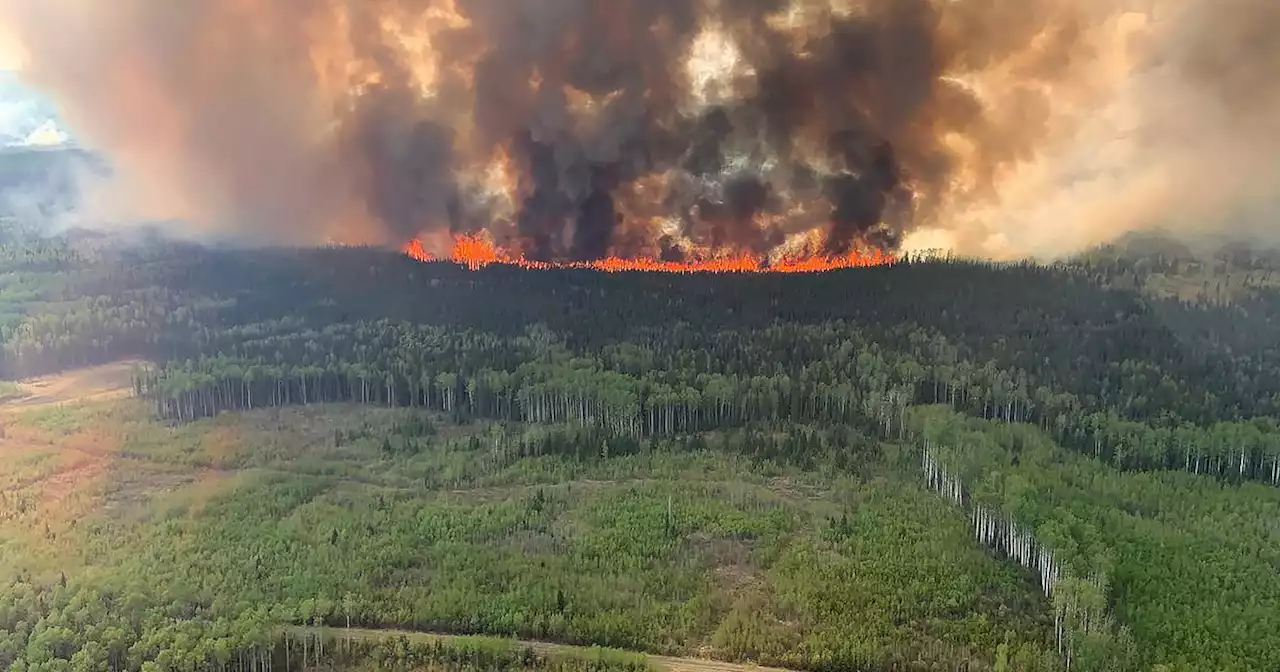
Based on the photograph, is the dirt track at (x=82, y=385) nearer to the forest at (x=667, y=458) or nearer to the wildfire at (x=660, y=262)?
the forest at (x=667, y=458)

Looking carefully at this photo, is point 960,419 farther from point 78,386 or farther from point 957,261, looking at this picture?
point 78,386

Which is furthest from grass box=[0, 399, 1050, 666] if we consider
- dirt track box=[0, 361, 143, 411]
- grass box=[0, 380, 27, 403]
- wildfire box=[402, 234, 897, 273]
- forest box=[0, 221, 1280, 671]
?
wildfire box=[402, 234, 897, 273]

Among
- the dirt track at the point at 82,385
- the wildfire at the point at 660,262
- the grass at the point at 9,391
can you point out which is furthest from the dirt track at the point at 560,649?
the wildfire at the point at 660,262

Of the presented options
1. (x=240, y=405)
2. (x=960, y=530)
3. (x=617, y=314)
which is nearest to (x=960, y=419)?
(x=960, y=530)

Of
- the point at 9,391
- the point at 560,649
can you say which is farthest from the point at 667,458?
the point at 9,391

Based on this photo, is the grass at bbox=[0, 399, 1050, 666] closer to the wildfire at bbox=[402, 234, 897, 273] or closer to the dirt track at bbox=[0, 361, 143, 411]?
the dirt track at bbox=[0, 361, 143, 411]

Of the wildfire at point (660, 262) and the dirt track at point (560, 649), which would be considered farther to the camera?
the wildfire at point (660, 262)
